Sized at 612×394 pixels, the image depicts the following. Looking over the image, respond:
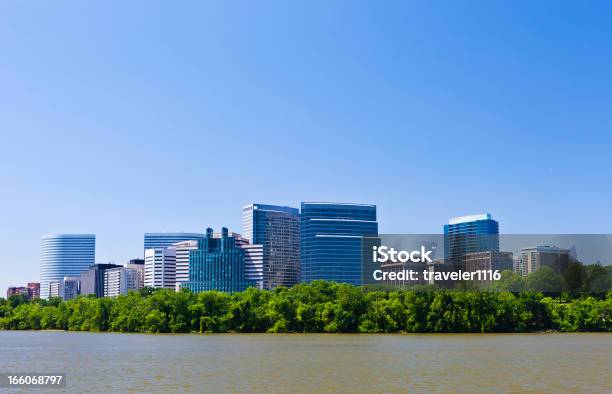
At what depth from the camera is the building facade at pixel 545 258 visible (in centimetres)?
14775

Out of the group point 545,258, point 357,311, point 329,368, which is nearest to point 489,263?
point 545,258

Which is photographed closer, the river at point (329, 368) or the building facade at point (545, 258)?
the river at point (329, 368)

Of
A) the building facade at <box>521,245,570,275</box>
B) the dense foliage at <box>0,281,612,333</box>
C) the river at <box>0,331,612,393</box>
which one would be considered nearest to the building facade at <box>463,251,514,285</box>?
the building facade at <box>521,245,570,275</box>

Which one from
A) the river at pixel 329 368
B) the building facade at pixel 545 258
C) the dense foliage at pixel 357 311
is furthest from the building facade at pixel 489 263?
the river at pixel 329 368

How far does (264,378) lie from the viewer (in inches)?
2415

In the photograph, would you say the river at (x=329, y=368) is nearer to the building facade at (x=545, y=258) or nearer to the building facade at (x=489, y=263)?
the building facade at (x=545, y=258)

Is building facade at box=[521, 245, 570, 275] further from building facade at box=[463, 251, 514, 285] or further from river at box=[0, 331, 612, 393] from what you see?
river at box=[0, 331, 612, 393]

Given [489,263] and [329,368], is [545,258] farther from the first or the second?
[329,368]

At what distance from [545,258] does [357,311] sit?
3586 cm

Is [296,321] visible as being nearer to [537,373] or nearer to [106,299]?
[106,299]

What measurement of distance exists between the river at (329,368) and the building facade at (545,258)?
46.3 meters

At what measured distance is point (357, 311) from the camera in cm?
15938

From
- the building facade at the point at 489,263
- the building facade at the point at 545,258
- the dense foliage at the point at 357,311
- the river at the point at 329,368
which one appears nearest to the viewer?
the river at the point at 329,368

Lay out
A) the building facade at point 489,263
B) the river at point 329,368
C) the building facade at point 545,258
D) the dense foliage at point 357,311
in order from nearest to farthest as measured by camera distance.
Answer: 1. the river at point 329,368
2. the building facade at point 545,258
3. the dense foliage at point 357,311
4. the building facade at point 489,263
